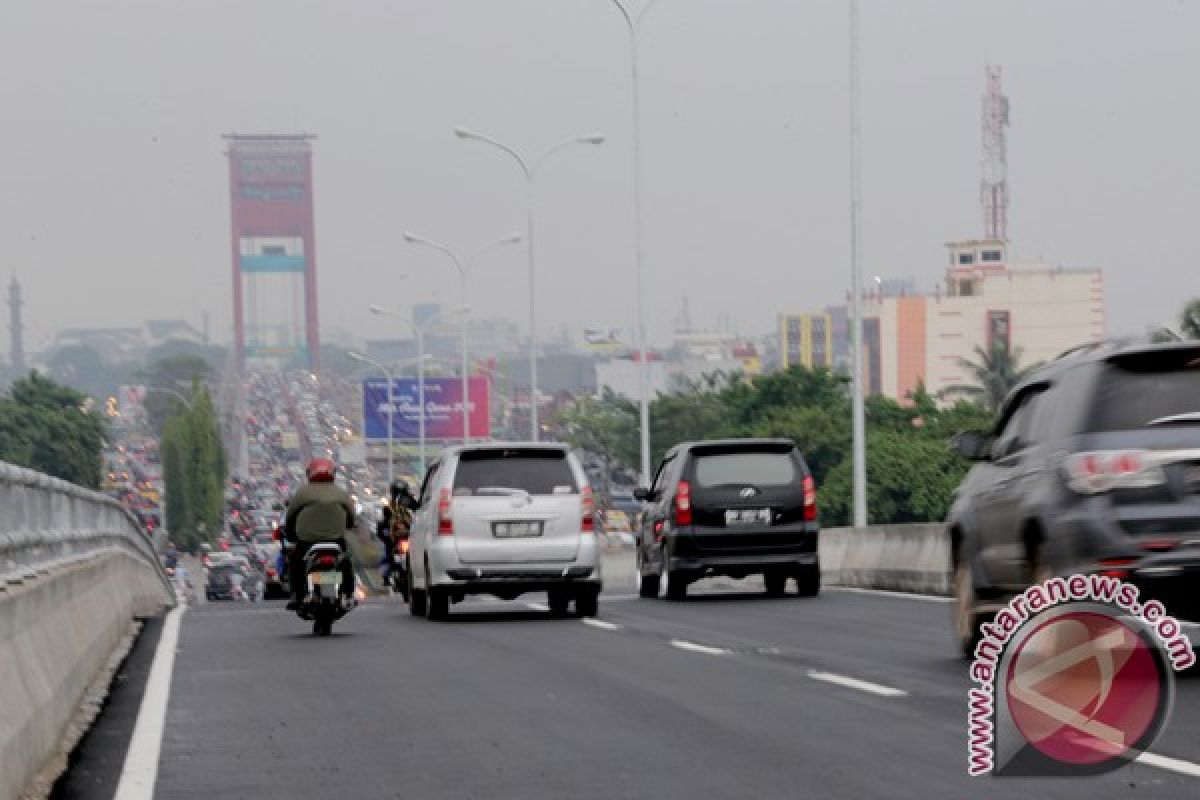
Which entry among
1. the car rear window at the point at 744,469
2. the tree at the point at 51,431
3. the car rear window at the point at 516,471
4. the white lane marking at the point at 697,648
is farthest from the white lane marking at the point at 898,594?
the tree at the point at 51,431

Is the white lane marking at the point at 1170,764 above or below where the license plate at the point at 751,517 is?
above

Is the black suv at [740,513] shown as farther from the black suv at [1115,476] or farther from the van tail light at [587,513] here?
the black suv at [1115,476]

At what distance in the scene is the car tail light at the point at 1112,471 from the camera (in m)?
14.3

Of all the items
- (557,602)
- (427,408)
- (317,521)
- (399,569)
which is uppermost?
(317,521)

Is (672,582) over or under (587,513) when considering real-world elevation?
under

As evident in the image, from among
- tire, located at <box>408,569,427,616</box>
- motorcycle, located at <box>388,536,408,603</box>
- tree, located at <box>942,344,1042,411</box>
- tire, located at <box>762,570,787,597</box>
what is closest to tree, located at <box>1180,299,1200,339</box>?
tree, located at <box>942,344,1042,411</box>

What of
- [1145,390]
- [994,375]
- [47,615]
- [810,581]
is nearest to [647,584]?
[810,581]

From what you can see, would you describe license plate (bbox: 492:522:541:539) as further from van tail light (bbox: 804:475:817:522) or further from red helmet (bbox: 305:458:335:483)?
van tail light (bbox: 804:475:817:522)

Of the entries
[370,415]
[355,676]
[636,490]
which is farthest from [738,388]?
[355,676]

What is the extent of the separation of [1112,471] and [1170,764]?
371 centimetres

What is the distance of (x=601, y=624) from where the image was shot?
24.0m

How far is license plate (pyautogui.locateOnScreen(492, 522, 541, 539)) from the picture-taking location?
25625mm

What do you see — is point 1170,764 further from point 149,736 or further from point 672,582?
point 672,582

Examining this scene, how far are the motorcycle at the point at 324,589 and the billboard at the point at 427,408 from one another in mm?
84997
